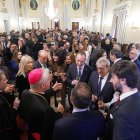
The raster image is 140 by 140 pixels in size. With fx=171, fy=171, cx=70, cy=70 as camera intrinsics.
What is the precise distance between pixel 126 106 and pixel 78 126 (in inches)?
20.5

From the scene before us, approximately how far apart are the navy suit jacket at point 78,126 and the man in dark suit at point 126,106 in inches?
8.3

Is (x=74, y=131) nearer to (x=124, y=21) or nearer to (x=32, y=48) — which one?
(x=32, y=48)

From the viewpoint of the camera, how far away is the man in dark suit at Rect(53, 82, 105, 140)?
1.75 m

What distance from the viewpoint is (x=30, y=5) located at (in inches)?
1041

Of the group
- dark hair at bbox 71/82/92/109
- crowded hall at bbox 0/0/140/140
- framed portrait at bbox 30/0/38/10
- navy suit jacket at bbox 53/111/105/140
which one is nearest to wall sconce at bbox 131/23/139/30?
crowded hall at bbox 0/0/140/140

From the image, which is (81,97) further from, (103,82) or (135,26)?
(135,26)

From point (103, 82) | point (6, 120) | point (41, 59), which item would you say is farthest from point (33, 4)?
point (6, 120)

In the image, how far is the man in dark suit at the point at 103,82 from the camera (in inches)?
125

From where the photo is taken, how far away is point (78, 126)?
174 centimetres

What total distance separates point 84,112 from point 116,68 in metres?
0.58

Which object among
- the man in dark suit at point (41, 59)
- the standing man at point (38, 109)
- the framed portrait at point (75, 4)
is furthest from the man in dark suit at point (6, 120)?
the framed portrait at point (75, 4)

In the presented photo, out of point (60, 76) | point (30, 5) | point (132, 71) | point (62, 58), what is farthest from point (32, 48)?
point (30, 5)

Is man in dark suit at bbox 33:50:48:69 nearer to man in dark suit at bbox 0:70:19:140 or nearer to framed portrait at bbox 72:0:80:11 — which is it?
man in dark suit at bbox 0:70:19:140

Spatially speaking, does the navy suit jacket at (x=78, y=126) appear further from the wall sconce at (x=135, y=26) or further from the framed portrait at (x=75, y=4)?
the framed portrait at (x=75, y=4)
